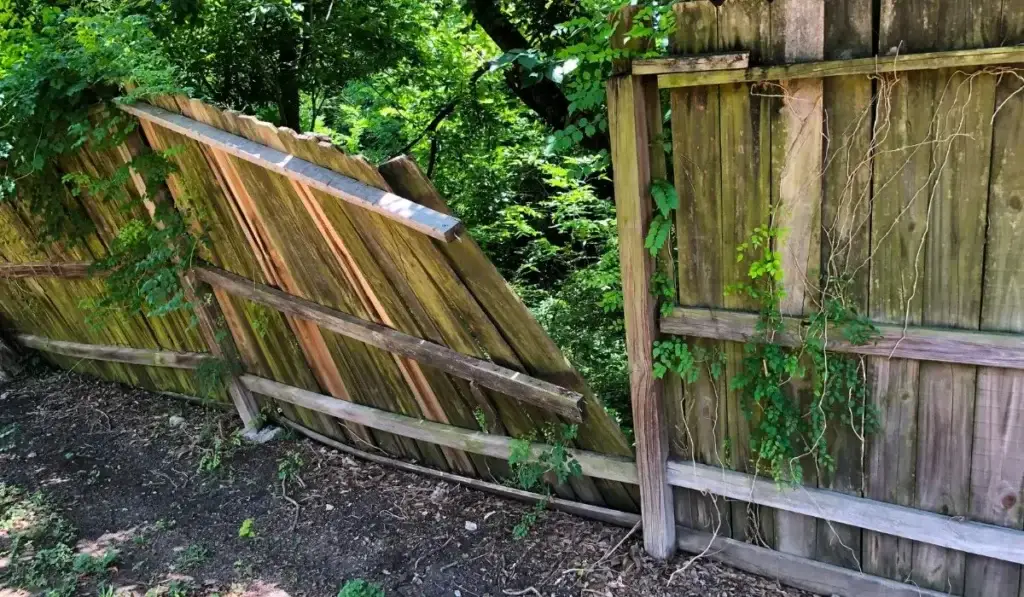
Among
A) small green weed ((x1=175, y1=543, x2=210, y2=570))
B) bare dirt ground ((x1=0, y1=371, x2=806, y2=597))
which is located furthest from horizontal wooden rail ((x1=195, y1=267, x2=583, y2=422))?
small green weed ((x1=175, y1=543, x2=210, y2=570))

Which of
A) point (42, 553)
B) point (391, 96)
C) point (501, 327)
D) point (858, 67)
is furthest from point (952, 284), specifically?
point (391, 96)

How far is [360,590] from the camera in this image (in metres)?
3.08

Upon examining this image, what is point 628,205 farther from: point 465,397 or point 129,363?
point 129,363

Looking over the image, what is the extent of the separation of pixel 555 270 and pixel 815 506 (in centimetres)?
420

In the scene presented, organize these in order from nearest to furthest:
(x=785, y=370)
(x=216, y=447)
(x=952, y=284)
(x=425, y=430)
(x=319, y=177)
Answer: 1. (x=952, y=284)
2. (x=785, y=370)
3. (x=319, y=177)
4. (x=425, y=430)
5. (x=216, y=447)

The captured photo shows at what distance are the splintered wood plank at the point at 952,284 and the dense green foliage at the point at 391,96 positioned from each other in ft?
3.18

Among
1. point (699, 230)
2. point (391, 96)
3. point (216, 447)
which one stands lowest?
point (216, 447)

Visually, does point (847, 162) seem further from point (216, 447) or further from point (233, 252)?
point (216, 447)

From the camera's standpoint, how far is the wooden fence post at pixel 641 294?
2527 millimetres

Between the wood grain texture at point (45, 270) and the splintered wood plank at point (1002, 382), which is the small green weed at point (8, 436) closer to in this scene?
the wood grain texture at point (45, 270)

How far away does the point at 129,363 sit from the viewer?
5656mm

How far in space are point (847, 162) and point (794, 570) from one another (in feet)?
5.79

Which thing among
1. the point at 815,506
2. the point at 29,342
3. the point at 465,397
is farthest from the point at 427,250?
the point at 29,342

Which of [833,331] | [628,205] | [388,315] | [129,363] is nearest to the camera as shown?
[833,331]
